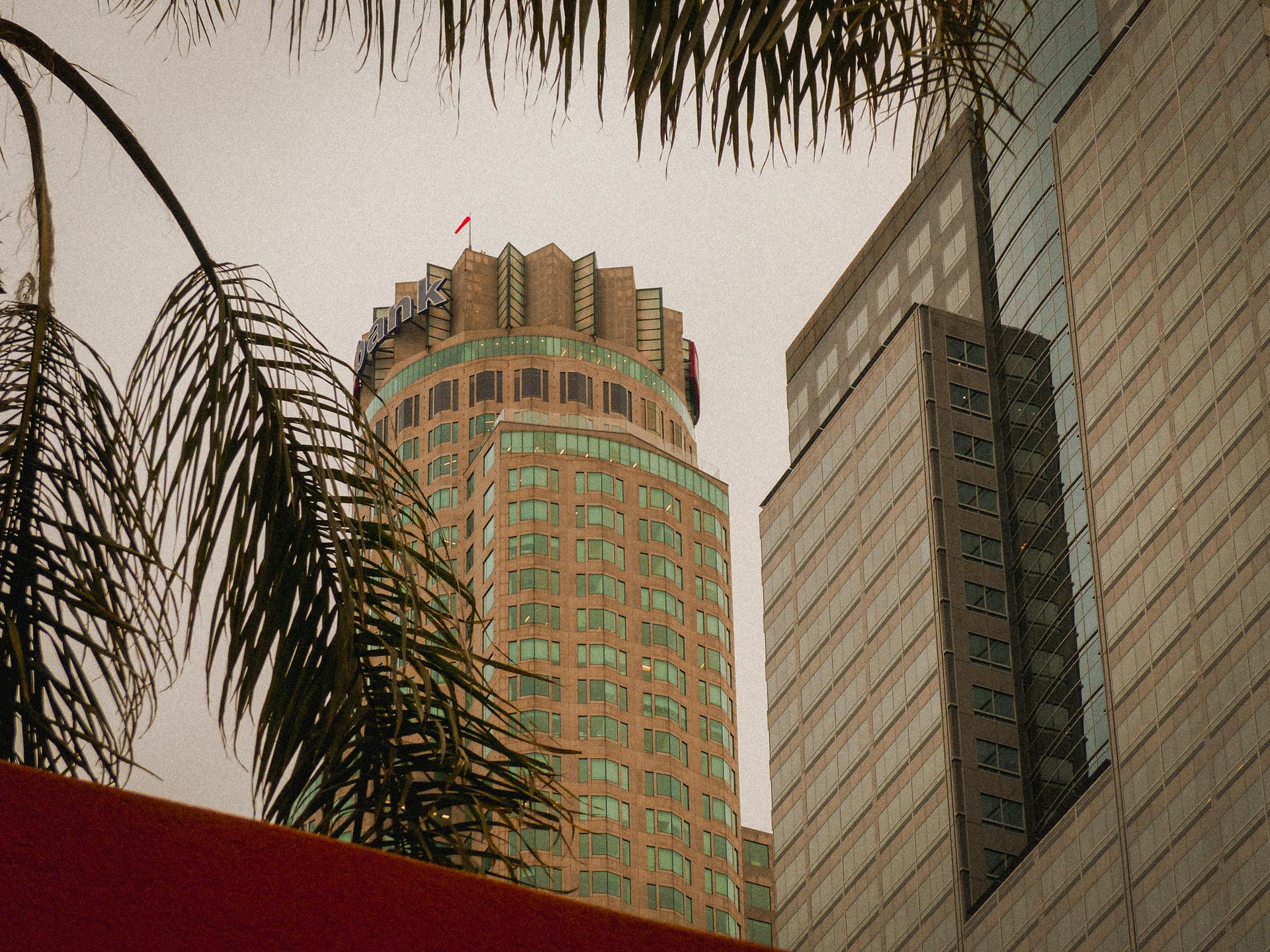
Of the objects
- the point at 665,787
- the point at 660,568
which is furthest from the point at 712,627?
the point at 665,787

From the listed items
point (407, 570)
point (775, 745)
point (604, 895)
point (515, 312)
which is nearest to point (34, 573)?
point (407, 570)

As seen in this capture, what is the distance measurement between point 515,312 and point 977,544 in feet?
198

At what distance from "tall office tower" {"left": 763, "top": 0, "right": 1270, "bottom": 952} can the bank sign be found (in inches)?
1948

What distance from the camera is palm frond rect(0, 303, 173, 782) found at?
5245mm

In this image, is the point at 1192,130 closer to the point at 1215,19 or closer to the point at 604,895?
the point at 1215,19

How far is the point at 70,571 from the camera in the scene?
5453 millimetres

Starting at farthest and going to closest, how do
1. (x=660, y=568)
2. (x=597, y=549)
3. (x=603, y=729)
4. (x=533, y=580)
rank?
(x=660, y=568)
(x=597, y=549)
(x=533, y=580)
(x=603, y=729)

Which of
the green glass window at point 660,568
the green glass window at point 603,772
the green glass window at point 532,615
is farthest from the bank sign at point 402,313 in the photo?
the green glass window at point 603,772

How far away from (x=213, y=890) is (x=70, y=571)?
2.81 meters

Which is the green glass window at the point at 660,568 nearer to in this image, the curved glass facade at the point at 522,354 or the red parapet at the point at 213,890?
the curved glass facade at the point at 522,354

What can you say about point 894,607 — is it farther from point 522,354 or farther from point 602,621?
point 522,354

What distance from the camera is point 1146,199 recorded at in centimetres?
8056

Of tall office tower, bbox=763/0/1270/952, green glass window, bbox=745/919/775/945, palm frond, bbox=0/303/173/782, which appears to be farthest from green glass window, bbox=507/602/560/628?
palm frond, bbox=0/303/173/782

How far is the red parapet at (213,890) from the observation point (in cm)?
275
